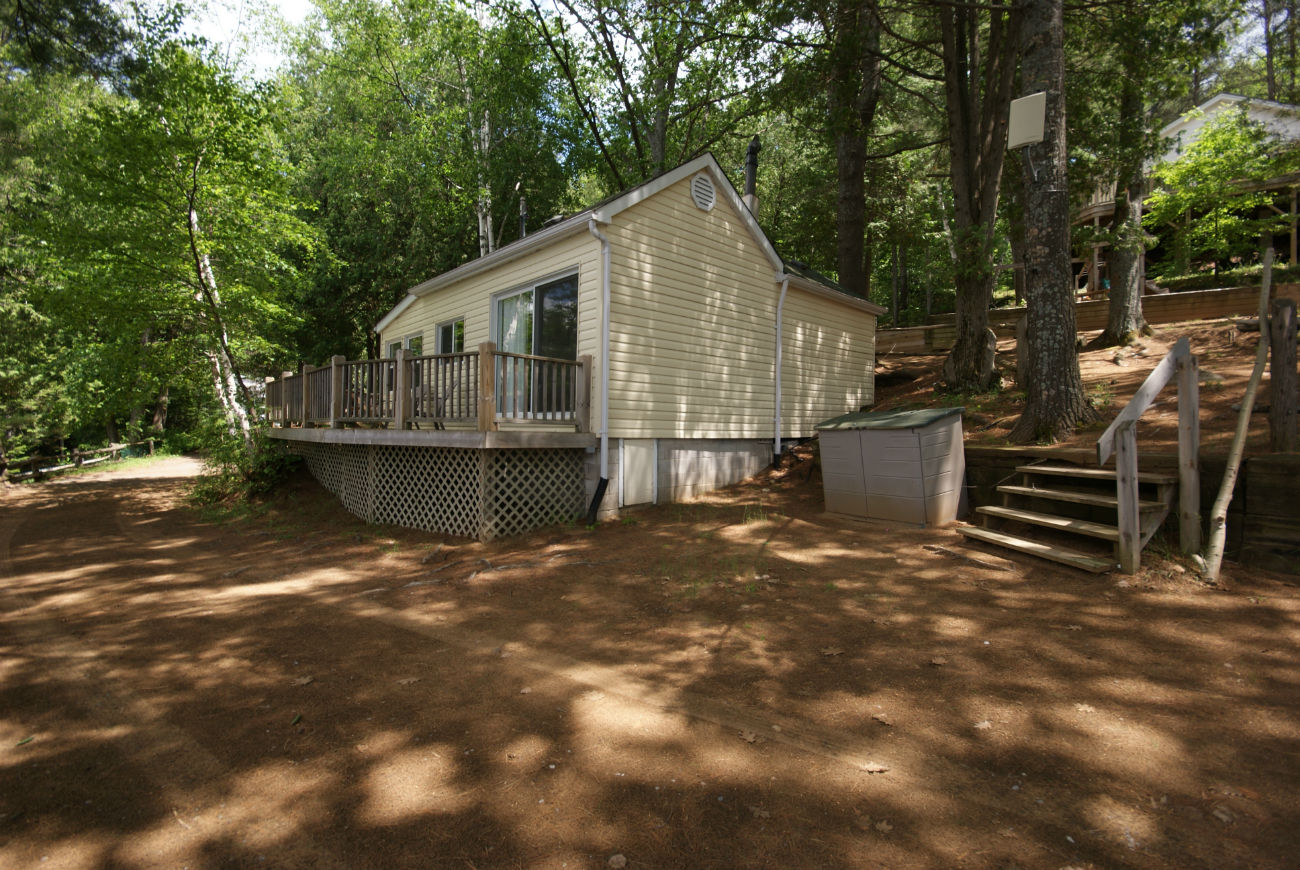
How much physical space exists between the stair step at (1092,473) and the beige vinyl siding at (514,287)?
16.8 ft

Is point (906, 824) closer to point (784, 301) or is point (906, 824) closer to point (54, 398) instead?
point (784, 301)

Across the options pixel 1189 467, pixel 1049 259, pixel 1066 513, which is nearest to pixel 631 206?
pixel 1049 259

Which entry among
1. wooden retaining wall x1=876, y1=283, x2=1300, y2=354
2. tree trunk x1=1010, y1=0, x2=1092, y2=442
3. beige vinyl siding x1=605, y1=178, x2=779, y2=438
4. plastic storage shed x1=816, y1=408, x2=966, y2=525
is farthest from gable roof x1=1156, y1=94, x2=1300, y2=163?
plastic storage shed x1=816, y1=408, x2=966, y2=525

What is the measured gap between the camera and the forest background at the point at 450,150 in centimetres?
992

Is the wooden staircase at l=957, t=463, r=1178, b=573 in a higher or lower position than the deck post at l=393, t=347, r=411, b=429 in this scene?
lower

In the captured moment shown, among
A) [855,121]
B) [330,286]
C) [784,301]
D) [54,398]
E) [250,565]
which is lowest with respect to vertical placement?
[250,565]

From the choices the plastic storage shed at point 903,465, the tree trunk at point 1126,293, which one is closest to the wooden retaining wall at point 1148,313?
the tree trunk at point 1126,293

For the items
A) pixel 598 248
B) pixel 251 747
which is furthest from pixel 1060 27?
pixel 251 747

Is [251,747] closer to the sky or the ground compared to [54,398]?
closer to the ground

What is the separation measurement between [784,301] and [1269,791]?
9.53m

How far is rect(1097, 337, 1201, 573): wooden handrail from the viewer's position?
4.41 meters

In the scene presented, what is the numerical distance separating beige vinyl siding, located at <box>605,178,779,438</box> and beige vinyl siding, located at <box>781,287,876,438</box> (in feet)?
2.13

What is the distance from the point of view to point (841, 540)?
6441 mm

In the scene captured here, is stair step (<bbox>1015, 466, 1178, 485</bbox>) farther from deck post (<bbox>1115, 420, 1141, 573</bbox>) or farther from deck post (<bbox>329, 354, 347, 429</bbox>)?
deck post (<bbox>329, 354, 347, 429</bbox>)
